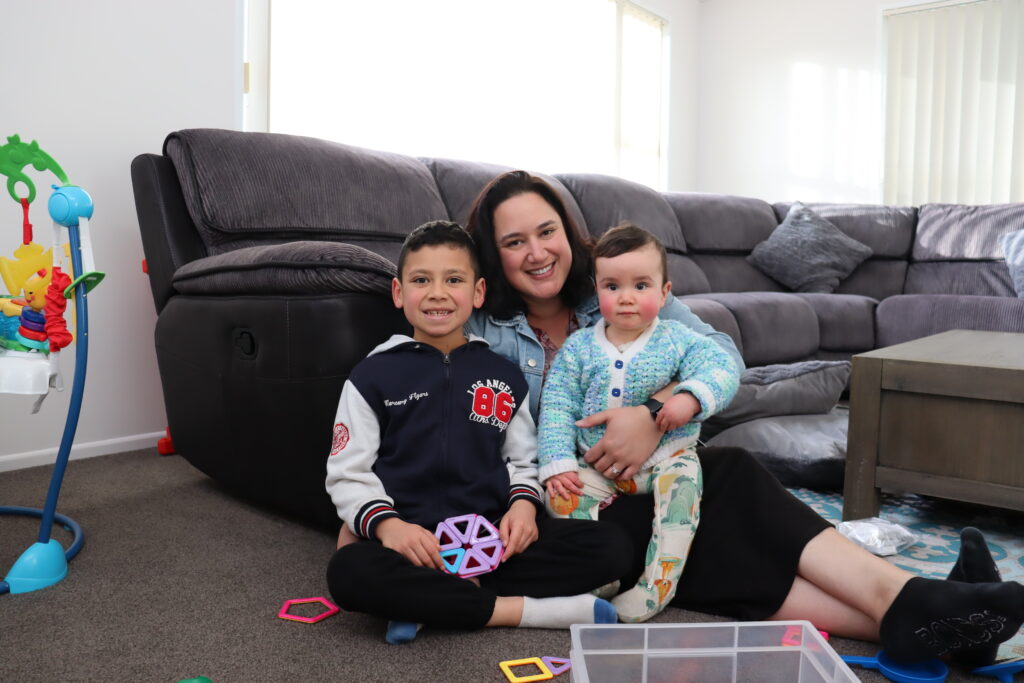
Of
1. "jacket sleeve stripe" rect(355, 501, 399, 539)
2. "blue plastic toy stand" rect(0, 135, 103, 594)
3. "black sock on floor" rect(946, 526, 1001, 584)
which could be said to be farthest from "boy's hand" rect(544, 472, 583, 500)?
"blue plastic toy stand" rect(0, 135, 103, 594)

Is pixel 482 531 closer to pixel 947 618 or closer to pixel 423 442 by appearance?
pixel 423 442

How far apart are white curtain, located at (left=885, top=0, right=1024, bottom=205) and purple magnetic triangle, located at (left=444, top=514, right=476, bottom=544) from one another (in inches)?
189

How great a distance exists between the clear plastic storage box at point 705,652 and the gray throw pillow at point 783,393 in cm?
114

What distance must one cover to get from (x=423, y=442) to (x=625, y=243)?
0.46 m

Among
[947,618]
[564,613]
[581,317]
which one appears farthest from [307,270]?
[947,618]

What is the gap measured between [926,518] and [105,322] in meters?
2.26

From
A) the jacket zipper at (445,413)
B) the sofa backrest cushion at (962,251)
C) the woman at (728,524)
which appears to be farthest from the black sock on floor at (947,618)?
the sofa backrest cushion at (962,251)

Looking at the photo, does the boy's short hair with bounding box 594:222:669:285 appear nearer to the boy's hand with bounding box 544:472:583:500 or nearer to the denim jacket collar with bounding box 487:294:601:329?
the denim jacket collar with bounding box 487:294:601:329

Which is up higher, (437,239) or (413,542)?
(437,239)

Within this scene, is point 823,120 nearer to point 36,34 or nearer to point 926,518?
point 926,518

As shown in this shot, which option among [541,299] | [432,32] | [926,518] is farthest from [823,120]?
[541,299]

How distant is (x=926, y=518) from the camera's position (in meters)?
1.75

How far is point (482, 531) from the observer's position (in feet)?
3.91

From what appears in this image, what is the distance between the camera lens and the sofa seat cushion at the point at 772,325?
3068mm
